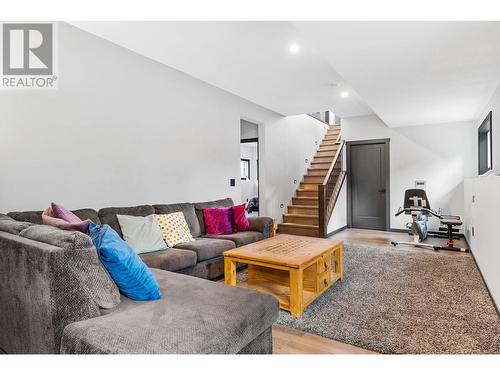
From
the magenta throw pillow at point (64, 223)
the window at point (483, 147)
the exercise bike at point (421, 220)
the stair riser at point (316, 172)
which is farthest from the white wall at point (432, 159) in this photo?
the magenta throw pillow at point (64, 223)

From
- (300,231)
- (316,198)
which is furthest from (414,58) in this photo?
(316,198)

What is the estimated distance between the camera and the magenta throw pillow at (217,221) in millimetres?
3928

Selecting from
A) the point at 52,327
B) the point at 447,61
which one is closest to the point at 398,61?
the point at 447,61

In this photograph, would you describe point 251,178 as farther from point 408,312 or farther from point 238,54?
point 408,312

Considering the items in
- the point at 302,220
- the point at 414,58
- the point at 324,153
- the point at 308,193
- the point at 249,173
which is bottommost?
the point at 302,220

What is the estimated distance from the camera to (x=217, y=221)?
3959 millimetres

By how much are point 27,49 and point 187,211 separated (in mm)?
2265

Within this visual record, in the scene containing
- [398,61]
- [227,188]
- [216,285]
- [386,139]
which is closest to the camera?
[216,285]

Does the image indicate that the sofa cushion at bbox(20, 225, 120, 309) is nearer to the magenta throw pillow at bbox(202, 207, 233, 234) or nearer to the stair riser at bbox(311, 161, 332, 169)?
the magenta throw pillow at bbox(202, 207, 233, 234)

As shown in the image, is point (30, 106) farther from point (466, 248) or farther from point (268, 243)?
point (466, 248)

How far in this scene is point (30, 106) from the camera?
8.84 ft

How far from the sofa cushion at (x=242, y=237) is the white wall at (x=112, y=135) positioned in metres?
0.88

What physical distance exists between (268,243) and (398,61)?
223cm

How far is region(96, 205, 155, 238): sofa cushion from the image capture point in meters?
2.94
